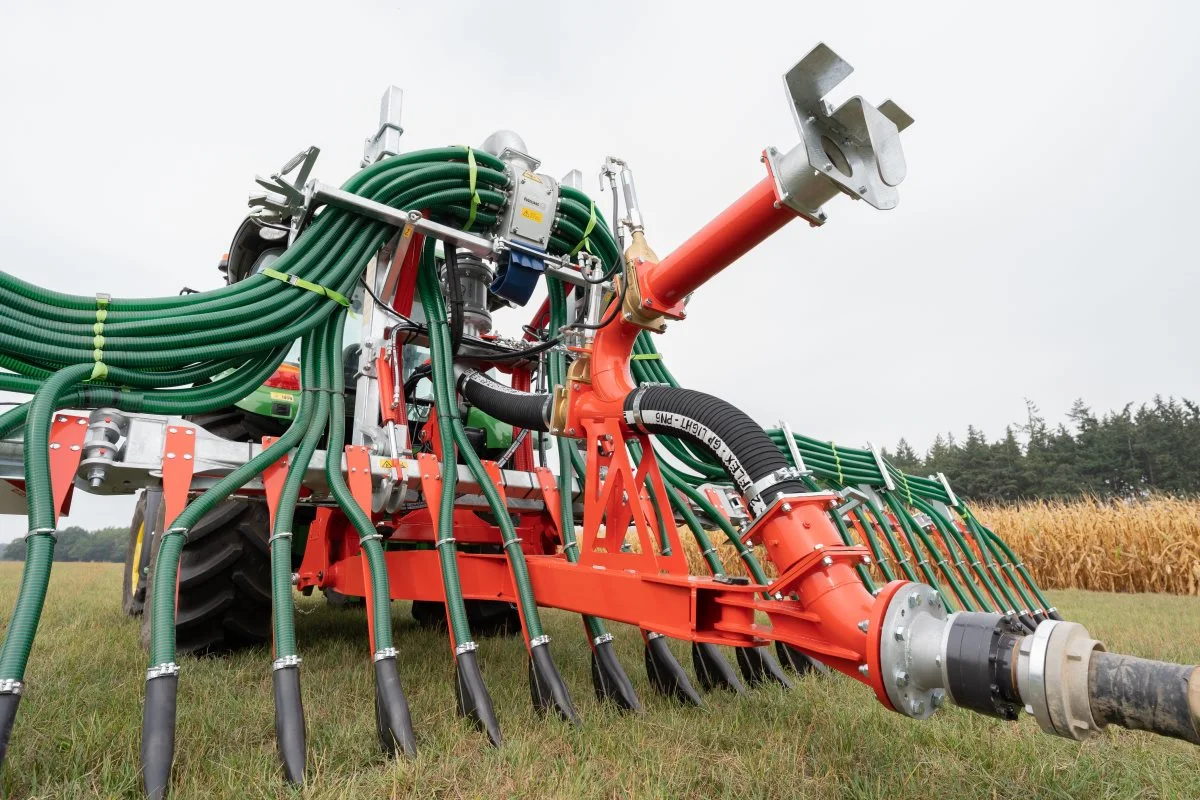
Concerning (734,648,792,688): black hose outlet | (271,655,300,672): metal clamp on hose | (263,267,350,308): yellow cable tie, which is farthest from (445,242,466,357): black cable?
(734,648,792,688): black hose outlet

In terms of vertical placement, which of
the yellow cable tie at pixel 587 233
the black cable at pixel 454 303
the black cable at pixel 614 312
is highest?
the yellow cable tie at pixel 587 233

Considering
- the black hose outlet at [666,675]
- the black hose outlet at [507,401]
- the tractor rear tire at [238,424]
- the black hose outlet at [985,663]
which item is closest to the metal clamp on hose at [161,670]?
the black hose outlet at [507,401]

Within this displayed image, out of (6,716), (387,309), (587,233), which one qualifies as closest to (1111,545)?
(587,233)

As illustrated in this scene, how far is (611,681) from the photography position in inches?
97.7

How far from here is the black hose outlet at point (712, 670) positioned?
2.72 m

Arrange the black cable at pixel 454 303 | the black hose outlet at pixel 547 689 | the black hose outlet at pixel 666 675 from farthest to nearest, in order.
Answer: the black cable at pixel 454 303 < the black hose outlet at pixel 666 675 < the black hose outlet at pixel 547 689

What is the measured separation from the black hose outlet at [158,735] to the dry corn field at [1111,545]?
806cm

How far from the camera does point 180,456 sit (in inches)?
89.3

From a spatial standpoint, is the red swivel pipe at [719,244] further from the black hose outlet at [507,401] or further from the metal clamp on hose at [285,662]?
the metal clamp on hose at [285,662]

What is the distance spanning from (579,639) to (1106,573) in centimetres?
842

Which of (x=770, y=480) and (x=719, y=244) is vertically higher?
(x=719, y=244)

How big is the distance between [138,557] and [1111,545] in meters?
10.7

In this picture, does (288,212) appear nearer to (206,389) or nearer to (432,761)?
(206,389)

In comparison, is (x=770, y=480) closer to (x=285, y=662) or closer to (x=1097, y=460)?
(x=285, y=662)
